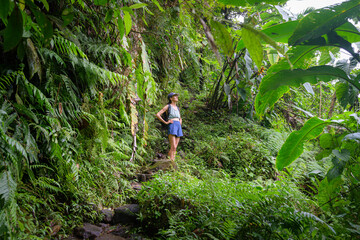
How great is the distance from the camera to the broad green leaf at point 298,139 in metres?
2.14

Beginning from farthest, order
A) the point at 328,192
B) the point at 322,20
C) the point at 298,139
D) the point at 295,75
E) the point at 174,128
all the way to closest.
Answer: the point at 174,128, the point at 298,139, the point at 328,192, the point at 295,75, the point at 322,20

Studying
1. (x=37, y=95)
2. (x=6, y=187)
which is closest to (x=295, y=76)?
(x=6, y=187)

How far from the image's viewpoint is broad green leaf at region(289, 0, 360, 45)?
1.34 metres

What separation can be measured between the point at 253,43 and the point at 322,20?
3.92ft

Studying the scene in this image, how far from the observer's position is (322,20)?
53.8 inches

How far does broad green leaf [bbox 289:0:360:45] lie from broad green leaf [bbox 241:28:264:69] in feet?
3.37

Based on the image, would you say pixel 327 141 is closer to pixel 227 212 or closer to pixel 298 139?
pixel 298 139

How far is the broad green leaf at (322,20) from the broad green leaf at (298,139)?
39.5 inches

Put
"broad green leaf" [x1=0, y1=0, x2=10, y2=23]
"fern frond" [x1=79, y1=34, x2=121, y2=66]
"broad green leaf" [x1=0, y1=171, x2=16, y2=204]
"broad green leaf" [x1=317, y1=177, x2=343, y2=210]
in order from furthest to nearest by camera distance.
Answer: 1. "fern frond" [x1=79, y1=34, x2=121, y2=66]
2. "broad green leaf" [x1=317, y1=177, x2=343, y2=210]
3. "broad green leaf" [x1=0, y1=171, x2=16, y2=204]
4. "broad green leaf" [x1=0, y1=0, x2=10, y2=23]

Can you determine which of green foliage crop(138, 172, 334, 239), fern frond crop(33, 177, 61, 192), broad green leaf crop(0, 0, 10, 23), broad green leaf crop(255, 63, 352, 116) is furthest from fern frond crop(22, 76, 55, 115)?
broad green leaf crop(0, 0, 10, 23)

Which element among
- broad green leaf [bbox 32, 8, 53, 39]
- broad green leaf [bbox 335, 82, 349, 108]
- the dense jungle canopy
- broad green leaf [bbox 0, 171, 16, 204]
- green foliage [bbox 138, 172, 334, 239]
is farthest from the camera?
broad green leaf [bbox 335, 82, 349, 108]

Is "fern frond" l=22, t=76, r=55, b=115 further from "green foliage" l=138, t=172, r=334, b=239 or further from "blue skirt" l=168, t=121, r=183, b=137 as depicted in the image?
"blue skirt" l=168, t=121, r=183, b=137

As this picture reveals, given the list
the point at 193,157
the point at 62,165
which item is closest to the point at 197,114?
the point at 193,157

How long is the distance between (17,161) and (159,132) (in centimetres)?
436
